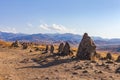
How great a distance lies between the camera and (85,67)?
26.5m

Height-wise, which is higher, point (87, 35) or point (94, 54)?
point (87, 35)

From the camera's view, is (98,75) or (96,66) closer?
(98,75)

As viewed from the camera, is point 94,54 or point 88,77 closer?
point 88,77

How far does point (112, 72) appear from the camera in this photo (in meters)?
23.9

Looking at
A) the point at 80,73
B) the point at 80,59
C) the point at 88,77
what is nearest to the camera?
the point at 88,77

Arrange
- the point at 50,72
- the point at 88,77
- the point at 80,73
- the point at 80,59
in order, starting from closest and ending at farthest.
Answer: the point at 88,77, the point at 80,73, the point at 50,72, the point at 80,59

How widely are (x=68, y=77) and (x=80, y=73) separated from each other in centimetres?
186

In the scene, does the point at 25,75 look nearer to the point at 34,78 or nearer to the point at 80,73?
the point at 34,78

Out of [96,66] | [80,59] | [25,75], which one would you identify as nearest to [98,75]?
[96,66]

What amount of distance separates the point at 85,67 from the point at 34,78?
246 inches

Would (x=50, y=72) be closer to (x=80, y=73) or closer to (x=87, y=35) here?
(x=80, y=73)

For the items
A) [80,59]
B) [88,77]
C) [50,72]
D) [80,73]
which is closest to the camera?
[88,77]

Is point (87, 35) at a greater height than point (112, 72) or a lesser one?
greater

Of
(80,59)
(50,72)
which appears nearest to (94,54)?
(80,59)
